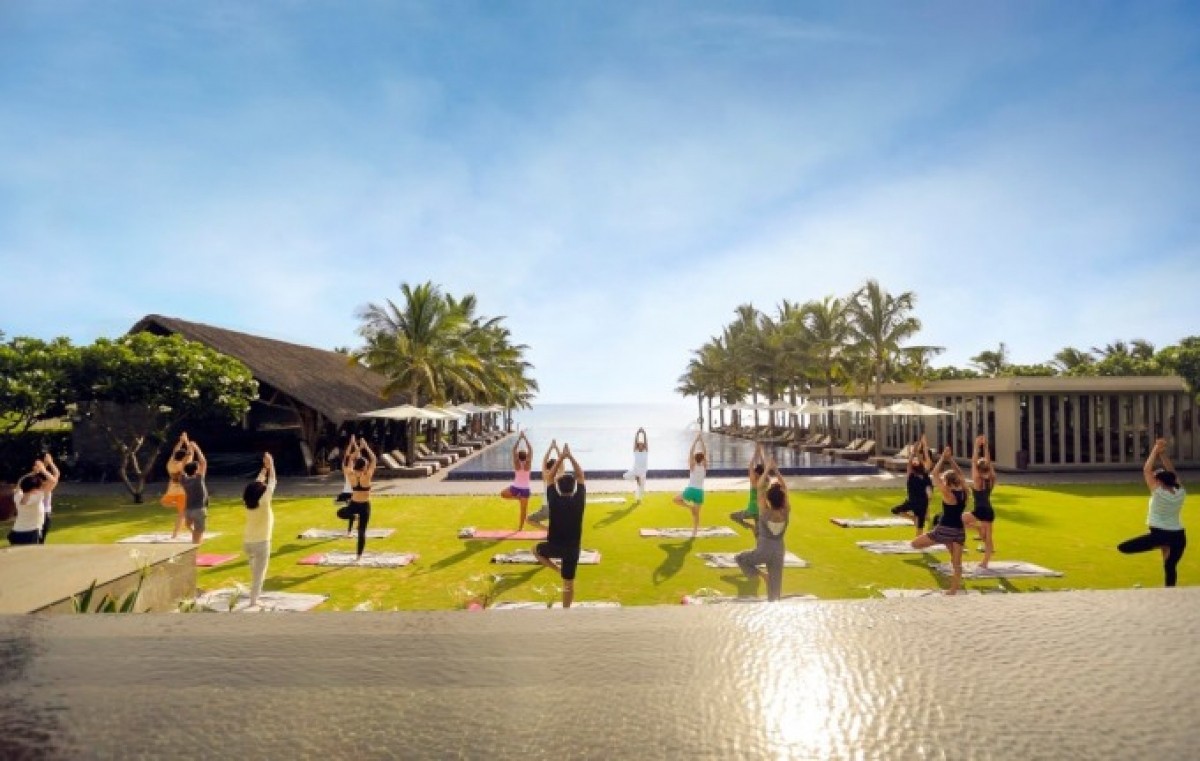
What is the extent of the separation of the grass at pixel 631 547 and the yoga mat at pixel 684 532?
298mm

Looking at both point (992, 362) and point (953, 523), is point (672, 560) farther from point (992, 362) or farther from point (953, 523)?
point (992, 362)

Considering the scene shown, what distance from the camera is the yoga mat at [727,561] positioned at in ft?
31.8

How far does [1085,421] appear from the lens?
2530 centimetres

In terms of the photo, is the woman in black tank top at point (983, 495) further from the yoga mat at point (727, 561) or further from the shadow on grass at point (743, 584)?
the shadow on grass at point (743, 584)

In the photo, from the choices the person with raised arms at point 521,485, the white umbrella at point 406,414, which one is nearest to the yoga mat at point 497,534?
the person with raised arms at point 521,485

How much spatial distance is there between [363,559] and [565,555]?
183 inches

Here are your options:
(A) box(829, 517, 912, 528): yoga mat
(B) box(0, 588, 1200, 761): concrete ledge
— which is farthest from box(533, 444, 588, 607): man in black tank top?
(A) box(829, 517, 912, 528): yoga mat

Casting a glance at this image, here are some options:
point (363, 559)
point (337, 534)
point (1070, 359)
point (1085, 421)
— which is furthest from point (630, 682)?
point (1070, 359)

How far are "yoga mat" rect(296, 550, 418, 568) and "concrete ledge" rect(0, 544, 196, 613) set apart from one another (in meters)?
3.01

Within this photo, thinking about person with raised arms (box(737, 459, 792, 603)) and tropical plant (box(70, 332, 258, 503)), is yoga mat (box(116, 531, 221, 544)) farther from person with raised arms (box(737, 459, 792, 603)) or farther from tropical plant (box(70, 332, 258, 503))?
person with raised arms (box(737, 459, 792, 603))

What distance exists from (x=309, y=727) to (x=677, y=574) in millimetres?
8370

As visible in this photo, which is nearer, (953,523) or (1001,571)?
(953,523)

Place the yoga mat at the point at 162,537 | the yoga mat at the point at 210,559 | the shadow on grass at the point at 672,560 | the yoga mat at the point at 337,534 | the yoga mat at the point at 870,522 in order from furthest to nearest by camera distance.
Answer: the yoga mat at the point at 870,522 < the yoga mat at the point at 337,534 < the yoga mat at the point at 162,537 < the yoga mat at the point at 210,559 < the shadow on grass at the point at 672,560

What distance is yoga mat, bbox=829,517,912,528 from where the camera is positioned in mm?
13148
